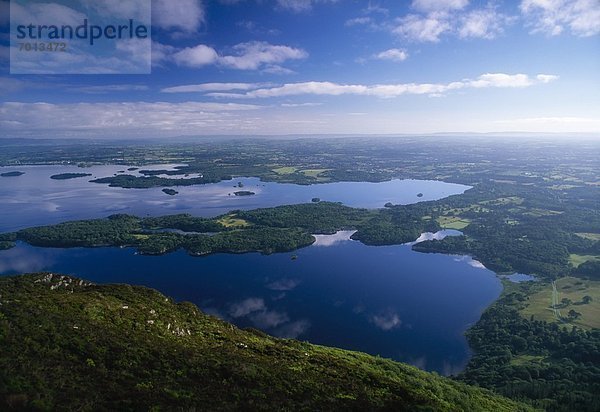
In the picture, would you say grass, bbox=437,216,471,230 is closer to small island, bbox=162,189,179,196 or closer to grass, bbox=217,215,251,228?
grass, bbox=217,215,251,228

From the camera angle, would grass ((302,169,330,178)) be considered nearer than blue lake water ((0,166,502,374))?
No

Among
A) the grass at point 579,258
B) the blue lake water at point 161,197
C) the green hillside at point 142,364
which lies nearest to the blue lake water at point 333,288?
the grass at point 579,258

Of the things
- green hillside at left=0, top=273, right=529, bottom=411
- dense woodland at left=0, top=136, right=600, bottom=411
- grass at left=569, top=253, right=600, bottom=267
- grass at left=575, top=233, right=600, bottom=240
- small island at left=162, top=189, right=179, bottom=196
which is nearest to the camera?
green hillside at left=0, top=273, right=529, bottom=411

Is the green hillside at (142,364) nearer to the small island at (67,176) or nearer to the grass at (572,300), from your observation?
the grass at (572,300)

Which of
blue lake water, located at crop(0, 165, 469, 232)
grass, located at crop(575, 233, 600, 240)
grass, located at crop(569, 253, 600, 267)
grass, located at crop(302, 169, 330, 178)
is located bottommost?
grass, located at crop(569, 253, 600, 267)

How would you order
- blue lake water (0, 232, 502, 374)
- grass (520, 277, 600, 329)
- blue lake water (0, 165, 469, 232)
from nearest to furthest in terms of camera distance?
blue lake water (0, 232, 502, 374) < grass (520, 277, 600, 329) < blue lake water (0, 165, 469, 232)

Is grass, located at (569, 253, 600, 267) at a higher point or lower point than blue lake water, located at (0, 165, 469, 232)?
lower

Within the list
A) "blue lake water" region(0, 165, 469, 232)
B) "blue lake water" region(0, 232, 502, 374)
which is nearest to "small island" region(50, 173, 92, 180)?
"blue lake water" region(0, 165, 469, 232)

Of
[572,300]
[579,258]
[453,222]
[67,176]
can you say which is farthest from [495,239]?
[67,176]
